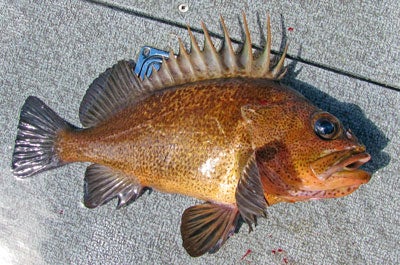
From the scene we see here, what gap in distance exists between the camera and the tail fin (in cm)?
177

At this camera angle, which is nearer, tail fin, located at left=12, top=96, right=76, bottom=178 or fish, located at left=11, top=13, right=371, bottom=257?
fish, located at left=11, top=13, right=371, bottom=257

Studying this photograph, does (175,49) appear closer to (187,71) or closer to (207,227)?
(187,71)

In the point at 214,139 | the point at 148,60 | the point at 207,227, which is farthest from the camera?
the point at 148,60

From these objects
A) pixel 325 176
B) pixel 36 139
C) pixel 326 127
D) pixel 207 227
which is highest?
pixel 36 139

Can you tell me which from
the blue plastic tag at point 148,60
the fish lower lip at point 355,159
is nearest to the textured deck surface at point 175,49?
the blue plastic tag at point 148,60

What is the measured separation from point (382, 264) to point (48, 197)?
4.86 feet

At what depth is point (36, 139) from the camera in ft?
5.86

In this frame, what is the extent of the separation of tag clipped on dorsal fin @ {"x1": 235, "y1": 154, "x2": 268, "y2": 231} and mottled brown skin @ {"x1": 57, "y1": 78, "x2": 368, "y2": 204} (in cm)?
8

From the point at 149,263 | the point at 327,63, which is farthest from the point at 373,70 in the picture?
the point at 149,263

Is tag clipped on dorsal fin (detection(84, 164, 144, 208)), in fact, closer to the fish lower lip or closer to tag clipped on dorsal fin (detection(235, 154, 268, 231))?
tag clipped on dorsal fin (detection(235, 154, 268, 231))

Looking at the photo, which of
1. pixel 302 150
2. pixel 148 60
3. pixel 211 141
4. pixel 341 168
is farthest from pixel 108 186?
pixel 341 168

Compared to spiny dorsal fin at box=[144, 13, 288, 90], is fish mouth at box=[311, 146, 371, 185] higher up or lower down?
lower down

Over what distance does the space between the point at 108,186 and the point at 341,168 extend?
882 millimetres

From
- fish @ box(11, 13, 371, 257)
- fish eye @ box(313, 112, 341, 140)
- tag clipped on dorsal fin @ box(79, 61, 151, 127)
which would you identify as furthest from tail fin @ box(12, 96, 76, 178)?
fish eye @ box(313, 112, 341, 140)
